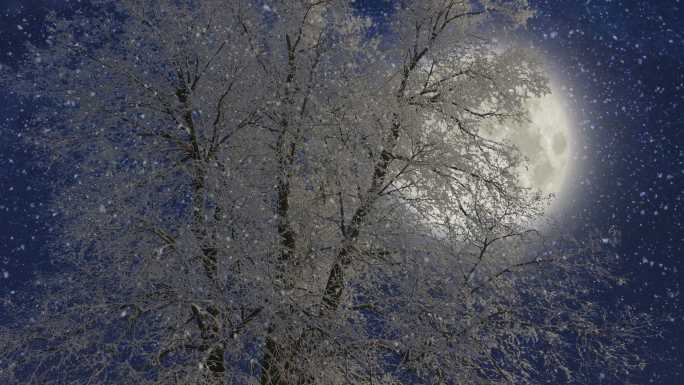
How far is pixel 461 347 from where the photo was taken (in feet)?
22.4

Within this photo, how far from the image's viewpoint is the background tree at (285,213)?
6434mm

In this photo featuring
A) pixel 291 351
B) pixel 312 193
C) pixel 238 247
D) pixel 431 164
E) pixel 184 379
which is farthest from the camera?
pixel 312 193

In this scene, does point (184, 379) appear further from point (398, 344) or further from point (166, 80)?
point (166, 80)

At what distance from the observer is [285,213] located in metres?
7.66

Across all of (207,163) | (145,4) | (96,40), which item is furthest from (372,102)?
(96,40)

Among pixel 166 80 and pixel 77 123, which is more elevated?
pixel 166 80

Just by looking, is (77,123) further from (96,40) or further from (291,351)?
(291,351)

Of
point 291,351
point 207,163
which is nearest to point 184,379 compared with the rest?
point 291,351

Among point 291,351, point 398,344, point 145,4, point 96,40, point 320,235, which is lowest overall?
point 291,351

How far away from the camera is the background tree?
6.43 m

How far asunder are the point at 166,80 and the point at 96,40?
38.0 inches

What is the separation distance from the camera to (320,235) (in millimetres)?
8078

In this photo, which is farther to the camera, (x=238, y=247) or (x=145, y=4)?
(x=145, y=4)

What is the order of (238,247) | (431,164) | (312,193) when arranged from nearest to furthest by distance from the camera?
(238,247) < (431,164) < (312,193)
